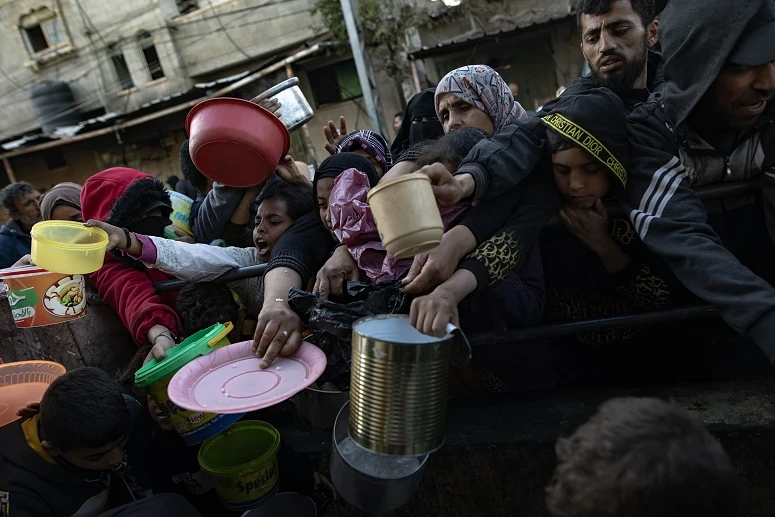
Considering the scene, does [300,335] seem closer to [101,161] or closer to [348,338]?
[348,338]

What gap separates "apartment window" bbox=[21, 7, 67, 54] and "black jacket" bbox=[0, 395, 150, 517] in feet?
65.7

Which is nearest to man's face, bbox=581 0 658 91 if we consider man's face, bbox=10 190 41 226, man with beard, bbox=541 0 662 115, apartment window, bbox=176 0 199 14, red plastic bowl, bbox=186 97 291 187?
man with beard, bbox=541 0 662 115

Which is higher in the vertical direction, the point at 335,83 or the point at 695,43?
the point at 335,83

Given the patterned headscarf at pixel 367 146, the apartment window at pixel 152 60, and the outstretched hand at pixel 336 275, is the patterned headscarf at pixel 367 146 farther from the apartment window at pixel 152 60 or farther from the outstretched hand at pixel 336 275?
the apartment window at pixel 152 60

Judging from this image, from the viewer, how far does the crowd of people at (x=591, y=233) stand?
1033 mm

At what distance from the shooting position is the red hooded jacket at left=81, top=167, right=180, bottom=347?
7.72 ft

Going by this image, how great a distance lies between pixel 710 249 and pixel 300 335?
144cm

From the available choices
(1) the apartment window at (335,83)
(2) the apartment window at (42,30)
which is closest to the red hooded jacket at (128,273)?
(1) the apartment window at (335,83)

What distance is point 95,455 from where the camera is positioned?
180 centimetres

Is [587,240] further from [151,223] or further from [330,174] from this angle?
[151,223]

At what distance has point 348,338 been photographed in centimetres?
172

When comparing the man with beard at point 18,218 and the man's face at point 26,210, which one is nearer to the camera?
the man with beard at point 18,218

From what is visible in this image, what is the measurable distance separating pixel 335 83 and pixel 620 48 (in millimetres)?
12415

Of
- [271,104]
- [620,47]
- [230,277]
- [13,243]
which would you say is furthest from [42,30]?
[620,47]
